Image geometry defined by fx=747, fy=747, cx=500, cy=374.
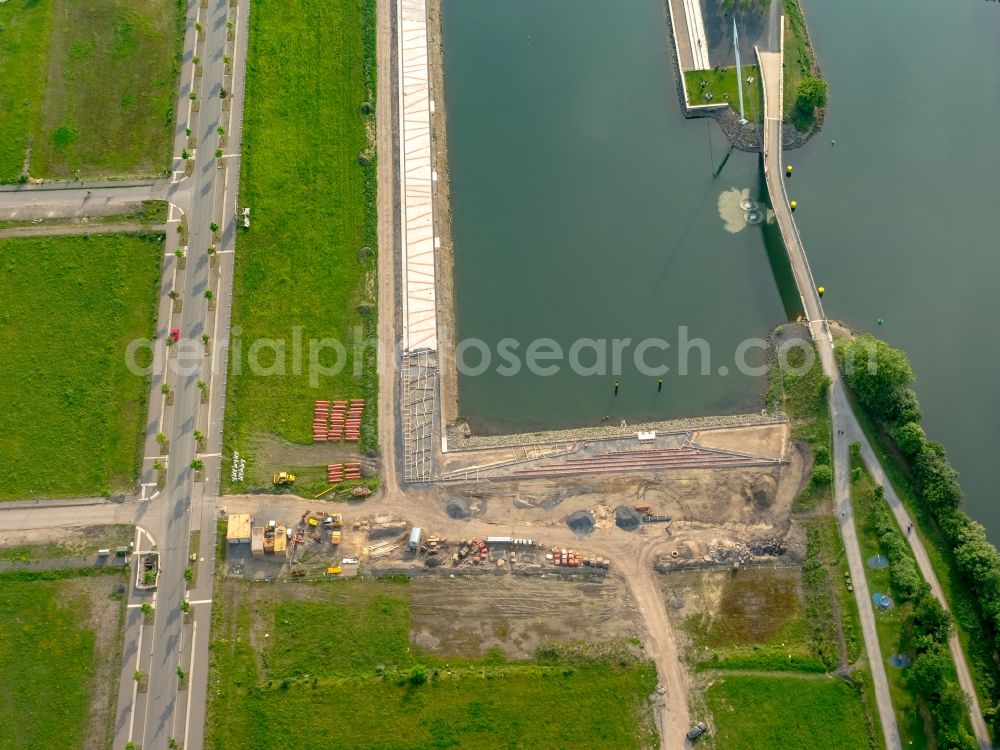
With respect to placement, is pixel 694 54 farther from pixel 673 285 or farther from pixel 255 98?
pixel 255 98

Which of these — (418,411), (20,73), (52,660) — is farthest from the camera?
(20,73)

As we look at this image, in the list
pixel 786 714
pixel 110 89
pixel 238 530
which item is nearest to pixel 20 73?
pixel 110 89

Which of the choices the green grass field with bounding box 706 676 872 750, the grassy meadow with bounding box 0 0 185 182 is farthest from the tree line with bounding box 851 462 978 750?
the grassy meadow with bounding box 0 0 185 182

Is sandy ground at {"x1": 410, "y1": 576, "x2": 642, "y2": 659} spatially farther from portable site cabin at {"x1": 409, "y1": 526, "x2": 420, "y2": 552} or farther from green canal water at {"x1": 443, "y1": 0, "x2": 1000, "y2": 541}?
green canal water at {"x1": 443, "y1": 0, "x2": 1000, "y2": 541}

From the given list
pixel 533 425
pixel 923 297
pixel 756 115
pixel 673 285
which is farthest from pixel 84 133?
pixel 923 297

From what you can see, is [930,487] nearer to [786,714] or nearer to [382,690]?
[786,714]
